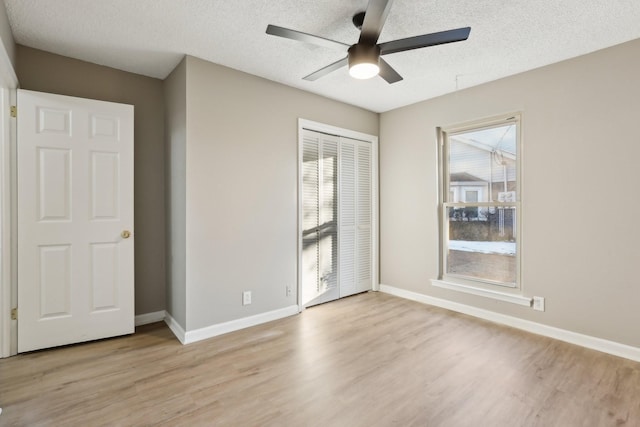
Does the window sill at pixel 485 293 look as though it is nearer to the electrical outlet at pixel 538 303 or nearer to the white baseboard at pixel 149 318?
the electrical outlet at pixel 538 303

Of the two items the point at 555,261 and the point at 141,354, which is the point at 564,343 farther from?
the point at 141,354

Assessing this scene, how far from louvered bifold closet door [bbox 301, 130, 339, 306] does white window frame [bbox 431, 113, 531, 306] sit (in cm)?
129

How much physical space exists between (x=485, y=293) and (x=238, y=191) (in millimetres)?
2828

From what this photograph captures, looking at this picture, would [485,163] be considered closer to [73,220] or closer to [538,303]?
[538,303]

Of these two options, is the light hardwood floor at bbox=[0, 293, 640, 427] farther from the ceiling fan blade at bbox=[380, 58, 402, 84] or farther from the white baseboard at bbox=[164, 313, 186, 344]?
the ceiling fan blade at bbox=[380, 58, 402, 84]

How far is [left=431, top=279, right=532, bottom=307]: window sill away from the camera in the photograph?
3.12 meters

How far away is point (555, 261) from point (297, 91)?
10.3 ft

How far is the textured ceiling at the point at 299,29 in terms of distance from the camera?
2.12 m

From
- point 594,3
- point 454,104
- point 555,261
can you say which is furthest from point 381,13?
point 555,261

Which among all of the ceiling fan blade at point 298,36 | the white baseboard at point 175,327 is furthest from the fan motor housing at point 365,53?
the white baseboard at point 175,327

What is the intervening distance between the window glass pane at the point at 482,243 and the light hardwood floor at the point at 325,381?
2.12 ft

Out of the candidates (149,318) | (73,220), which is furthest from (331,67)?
(149,318)

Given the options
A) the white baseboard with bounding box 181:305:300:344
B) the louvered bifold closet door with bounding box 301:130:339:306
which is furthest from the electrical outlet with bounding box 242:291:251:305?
the louvered bifold closet door with bounding box 301:130:339:306

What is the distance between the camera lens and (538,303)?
3.03 m
